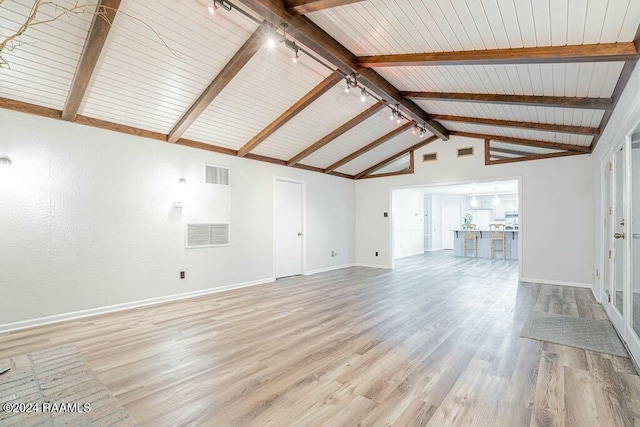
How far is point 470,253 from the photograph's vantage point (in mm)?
10359

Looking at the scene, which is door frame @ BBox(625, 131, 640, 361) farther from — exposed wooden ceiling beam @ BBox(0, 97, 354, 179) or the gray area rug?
exposed wooden ceiling beam @ BBox(0, 97, 354, 179)

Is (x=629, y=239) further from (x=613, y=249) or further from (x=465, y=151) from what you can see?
(x=465, y=151)

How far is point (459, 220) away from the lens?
13.4 meters

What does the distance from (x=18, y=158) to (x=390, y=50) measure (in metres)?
4.47

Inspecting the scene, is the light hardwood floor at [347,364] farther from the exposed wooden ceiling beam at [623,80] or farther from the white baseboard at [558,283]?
the exposed wooden ceiling beam at [623,80]

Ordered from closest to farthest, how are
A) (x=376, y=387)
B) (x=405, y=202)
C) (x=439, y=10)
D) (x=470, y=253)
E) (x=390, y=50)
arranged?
(x=376, y=387) → (x=439, y=10) → (x=390, y=50) → (x=470, y=253) → (x=405, y=202)

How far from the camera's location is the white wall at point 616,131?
2.61 metres

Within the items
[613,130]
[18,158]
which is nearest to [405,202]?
[613,130]

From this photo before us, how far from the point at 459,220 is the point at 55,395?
542 inches

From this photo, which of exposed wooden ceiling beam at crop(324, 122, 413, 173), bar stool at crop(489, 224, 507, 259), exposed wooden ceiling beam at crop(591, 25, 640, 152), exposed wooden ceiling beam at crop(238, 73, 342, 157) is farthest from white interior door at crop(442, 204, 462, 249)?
exposed wooden ceiling beam at crop(238, 73, 342, 157)

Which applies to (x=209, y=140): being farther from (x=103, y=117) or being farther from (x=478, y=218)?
(x=478, y=218)

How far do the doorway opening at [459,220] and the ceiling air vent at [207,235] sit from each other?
5.78 meters

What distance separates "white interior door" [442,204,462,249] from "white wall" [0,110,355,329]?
10295 millimetres

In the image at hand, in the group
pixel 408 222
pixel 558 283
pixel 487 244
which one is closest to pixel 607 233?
pixel 558 283
